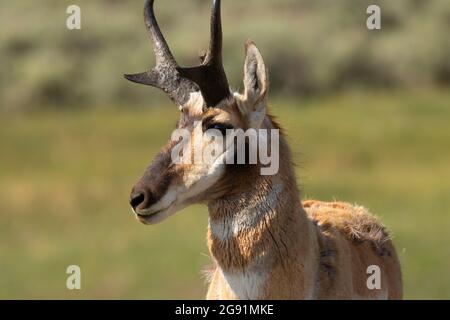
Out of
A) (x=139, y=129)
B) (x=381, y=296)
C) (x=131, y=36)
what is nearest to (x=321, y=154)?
(x=139, y=129)

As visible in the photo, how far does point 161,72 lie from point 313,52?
4707 centimetres

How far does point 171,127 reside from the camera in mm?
38281

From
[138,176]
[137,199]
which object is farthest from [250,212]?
[138,176]

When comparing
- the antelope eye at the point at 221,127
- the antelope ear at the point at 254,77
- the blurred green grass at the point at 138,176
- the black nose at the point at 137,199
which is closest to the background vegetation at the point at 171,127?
the blurred green grass at the point at 138,176

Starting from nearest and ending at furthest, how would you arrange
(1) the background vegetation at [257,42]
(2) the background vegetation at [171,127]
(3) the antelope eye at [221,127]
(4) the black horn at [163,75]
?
(3) the antelope eye at [221,127]
(4) the black horn at [163,75]
(2) the background vegetation at [171,127]
(1) the background vegetation at [257,42]

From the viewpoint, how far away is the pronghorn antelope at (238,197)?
32.0ft

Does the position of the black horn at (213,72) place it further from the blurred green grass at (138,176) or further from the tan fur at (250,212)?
the blurred green grass at (138,176)

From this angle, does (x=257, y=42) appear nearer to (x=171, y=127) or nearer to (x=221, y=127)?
(x=171, y=127)

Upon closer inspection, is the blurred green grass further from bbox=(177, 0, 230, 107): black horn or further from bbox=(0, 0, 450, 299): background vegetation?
bbox=(177, 0, 230, 107): black horn

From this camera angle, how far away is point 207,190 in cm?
988

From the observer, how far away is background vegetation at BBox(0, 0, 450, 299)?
28070 mm

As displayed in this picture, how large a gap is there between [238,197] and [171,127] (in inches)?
1116

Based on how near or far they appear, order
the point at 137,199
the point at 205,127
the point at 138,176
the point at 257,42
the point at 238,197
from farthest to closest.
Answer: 1. the point at 257,42
2. the point at 138,176
3. the point at 238,197
4. the point at 205,127
5. the point at 137,199
